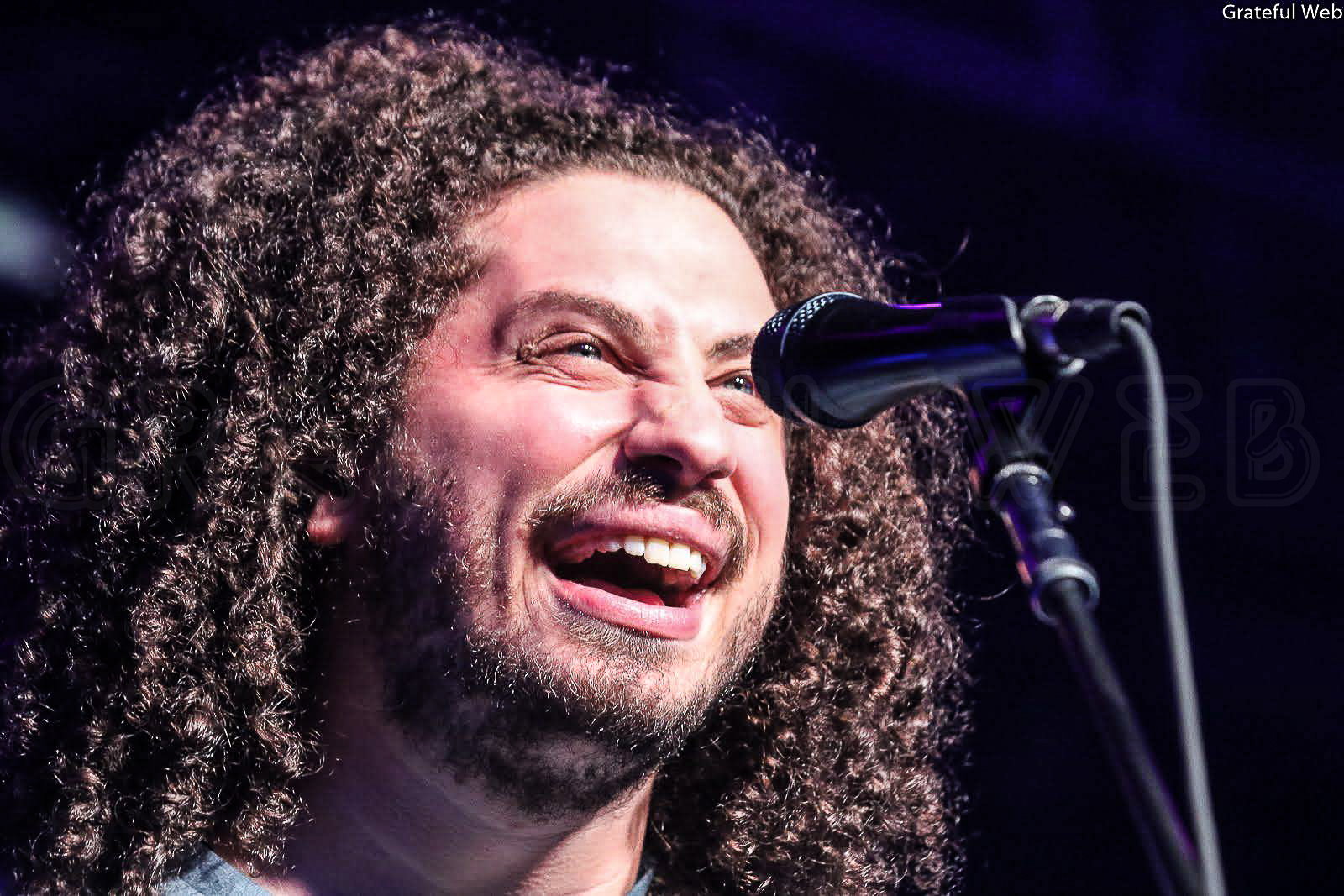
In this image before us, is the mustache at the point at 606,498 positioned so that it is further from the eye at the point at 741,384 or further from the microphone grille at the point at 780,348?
the microphone grille at the point at 780,348

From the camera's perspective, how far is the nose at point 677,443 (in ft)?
7.27

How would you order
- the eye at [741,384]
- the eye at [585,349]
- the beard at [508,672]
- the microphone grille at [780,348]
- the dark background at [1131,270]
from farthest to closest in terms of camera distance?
the dark background at [1131,270]
the eye at [741,384]
the eye at [585,349]
the beard at [508,672]
the microphone grille at [780,348]

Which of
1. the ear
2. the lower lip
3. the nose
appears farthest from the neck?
the nose

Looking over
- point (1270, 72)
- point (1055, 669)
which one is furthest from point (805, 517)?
point (1270, 72)

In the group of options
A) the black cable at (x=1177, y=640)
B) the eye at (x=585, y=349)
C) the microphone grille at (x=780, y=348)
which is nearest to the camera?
the black cable at (x=1177, y=640)

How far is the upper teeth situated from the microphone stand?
0.88 m

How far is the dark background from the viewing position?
11.1 feet

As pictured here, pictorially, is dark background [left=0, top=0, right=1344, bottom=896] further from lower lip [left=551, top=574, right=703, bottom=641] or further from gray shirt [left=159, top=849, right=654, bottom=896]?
gray shirt [left=159, top=849, right=654, bottom=896]

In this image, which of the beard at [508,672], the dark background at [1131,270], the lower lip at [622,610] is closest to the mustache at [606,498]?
the beard at [508,672]

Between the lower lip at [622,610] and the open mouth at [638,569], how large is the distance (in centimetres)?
3

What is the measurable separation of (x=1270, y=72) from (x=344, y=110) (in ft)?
8.29

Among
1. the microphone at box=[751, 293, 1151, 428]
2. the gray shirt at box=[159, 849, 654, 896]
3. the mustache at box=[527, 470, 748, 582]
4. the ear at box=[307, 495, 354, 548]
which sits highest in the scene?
the microphone at box=[751, 293, 1151, 428]

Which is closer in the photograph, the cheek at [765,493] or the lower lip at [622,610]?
the lower lip at [622,610]

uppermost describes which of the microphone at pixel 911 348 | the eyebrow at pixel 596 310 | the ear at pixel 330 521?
the eyebrow at pixel 596 310
